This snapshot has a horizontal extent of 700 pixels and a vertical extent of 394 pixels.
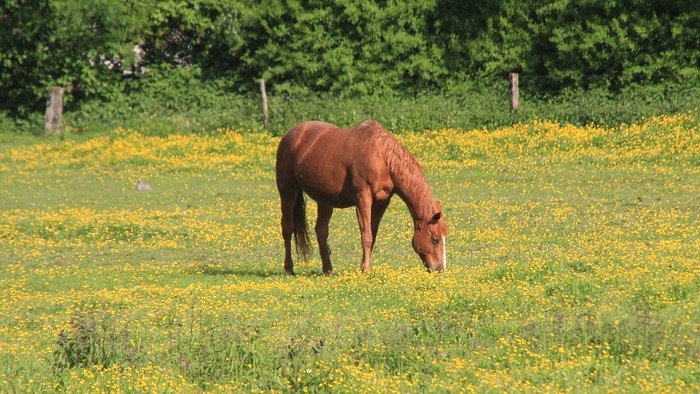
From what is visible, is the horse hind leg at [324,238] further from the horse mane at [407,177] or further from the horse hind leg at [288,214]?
the horse mane at [407,177]

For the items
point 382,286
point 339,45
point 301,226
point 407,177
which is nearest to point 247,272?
point 301,226

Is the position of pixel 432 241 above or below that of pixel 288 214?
below

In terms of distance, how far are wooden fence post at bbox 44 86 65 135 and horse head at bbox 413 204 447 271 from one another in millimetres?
23174

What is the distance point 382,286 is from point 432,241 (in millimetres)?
1269

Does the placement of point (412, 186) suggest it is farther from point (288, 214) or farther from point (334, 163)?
point (288, 214)

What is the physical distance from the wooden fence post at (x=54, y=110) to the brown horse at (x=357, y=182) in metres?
20.7

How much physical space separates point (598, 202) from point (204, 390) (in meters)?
13.0

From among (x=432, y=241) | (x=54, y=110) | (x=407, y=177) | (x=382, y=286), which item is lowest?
(x=382, y=286)

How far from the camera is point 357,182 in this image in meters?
12.8

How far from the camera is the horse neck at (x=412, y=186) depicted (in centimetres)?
1233

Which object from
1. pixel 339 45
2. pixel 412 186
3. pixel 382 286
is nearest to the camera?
pixel 382 286

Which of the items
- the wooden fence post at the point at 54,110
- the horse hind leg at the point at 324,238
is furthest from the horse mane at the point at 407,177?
the wooden fence post at the point at 54,110

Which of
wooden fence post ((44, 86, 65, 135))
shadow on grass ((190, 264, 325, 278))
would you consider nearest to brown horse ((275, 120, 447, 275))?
shadow on grass ((190, 264, 325, 278))

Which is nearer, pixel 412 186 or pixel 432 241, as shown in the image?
pixel 432 241
